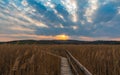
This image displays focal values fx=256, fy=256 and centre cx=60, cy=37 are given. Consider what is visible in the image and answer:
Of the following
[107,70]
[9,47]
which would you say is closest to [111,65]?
[107,70]

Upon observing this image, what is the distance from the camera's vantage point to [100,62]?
10750mm

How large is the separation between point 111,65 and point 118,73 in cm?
155

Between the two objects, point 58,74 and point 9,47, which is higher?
point 9,47

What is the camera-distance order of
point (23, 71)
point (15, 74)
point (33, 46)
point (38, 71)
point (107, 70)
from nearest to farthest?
point (15, 74), point (23, 71), point (38, 71), point (107, 70), point (33, 46)

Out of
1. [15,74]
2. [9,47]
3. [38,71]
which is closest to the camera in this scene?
[15,74]

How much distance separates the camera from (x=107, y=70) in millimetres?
9398

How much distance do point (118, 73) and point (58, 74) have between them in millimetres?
2366

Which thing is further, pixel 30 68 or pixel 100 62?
pixel 100 62

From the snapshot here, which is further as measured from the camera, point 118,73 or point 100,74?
point 100,74

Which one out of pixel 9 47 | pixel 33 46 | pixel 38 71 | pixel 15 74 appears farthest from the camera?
pixel 33 46

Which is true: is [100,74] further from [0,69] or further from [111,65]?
[0,69]

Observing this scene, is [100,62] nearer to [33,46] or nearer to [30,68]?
[30,68]

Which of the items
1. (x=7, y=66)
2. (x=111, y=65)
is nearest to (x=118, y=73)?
(x=111, y=65)

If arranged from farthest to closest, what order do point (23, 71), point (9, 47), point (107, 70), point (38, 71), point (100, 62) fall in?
point (9, 47) → point (100, 62) → point (107, 70) → point (38, 71) → point (23, 71)
